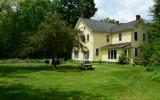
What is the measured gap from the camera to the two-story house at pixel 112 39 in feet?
163

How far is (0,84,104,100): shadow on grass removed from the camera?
15.3m

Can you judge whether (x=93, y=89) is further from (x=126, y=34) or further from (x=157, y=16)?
(x=126, y=34)

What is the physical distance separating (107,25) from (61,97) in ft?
142

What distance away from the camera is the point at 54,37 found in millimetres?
34906

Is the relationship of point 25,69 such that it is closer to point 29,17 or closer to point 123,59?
point 123,59

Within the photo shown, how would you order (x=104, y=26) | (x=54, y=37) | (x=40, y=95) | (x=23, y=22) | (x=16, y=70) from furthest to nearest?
1. (x=23, y=22)
2. (x=104, y=26)
3. (x=54, y=37)
4. (x=16, y=70)
5. (x=40, y=95)

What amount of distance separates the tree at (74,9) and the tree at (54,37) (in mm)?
37200

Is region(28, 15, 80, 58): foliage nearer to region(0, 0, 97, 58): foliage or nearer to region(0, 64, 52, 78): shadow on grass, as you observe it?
region(0, 64, 52, 78): shadow on grass

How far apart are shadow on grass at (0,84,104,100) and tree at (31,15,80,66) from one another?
16.9 meters

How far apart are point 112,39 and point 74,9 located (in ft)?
77.5

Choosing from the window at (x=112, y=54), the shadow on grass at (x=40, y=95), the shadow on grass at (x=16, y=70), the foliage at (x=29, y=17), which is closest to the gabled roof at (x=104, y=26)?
the window at (x=112, y=54)

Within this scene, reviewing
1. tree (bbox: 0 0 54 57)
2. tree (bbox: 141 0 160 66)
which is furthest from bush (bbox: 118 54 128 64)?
tree (bbox: 0 0 54 57)

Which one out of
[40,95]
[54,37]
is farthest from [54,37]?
[40,95]

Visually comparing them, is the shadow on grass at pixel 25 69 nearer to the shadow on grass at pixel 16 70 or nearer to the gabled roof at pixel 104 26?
the shadow on grass at pixel 16 70
